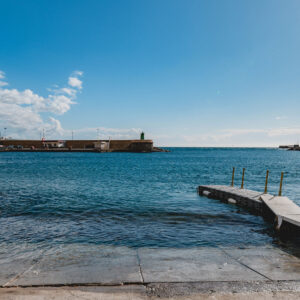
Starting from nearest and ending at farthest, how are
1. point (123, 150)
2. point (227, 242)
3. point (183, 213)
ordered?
point (227, 242)
point (183, 213)
point (123, 150)

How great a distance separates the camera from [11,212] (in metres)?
15.9

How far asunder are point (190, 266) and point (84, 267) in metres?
2.78

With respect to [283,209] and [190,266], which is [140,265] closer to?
[190,266]

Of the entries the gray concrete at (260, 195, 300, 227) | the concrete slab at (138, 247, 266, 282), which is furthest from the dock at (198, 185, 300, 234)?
the concrete slab at (138, 247, 266, 282)

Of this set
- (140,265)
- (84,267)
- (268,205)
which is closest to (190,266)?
(140,265)

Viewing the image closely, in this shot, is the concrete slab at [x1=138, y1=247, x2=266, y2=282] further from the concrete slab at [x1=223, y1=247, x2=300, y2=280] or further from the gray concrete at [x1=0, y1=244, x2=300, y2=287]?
the concrete slab at [x1=223, y1=247, x2=300, y2=280]

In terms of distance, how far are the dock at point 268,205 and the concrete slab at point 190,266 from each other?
426cm

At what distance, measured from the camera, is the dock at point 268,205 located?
1139 cm

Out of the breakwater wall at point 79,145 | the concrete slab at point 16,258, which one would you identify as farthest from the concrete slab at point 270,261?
the breakwater wall at point 79,145

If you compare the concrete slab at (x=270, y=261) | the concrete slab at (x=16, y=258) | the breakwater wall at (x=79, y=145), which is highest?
the concrete slab at (x=270, y=261)

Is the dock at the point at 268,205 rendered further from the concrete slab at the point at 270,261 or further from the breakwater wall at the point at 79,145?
the breakwater wall at the point at 79,145

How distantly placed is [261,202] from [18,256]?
42.7 ft

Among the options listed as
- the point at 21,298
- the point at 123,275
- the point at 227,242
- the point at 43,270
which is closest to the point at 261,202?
the point at 227,242

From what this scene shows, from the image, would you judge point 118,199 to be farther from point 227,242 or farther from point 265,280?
point 265,280
